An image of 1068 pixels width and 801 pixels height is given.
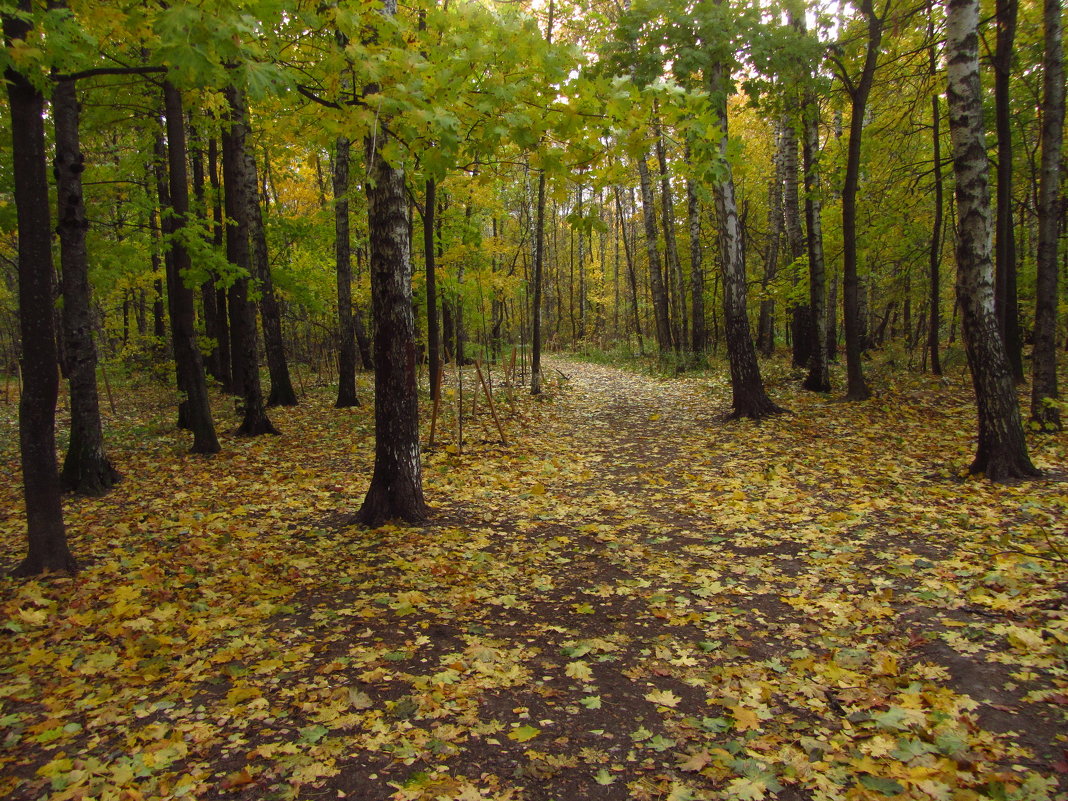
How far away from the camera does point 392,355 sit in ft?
19.1

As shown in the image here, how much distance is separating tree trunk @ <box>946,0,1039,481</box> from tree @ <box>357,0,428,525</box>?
5812 millimetres

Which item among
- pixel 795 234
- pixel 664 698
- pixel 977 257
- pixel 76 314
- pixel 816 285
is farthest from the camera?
pixel 795 234

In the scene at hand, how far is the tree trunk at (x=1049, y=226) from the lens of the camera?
793 centimetres

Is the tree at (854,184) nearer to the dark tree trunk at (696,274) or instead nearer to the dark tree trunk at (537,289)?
the dark tree trunk at (537,289)

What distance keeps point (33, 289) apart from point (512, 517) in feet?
15.4

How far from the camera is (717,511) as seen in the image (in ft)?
21.0

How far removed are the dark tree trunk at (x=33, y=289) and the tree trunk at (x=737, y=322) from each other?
9.06 m

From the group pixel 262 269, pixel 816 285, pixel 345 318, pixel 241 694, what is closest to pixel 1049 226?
pixel 816 285

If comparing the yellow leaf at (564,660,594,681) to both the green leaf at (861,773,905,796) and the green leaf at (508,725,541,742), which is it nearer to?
the green leaf at (508,725,541,742)

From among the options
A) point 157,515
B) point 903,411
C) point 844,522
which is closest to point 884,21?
point 903,411

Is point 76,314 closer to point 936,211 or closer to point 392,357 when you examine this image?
point 392,357

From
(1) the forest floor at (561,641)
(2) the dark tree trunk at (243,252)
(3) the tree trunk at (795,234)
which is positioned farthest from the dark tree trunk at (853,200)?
(2) the dark tree trunk at (243,252)

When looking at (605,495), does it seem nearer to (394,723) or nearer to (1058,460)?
(394,723)

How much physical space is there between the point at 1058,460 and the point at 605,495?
523cm
